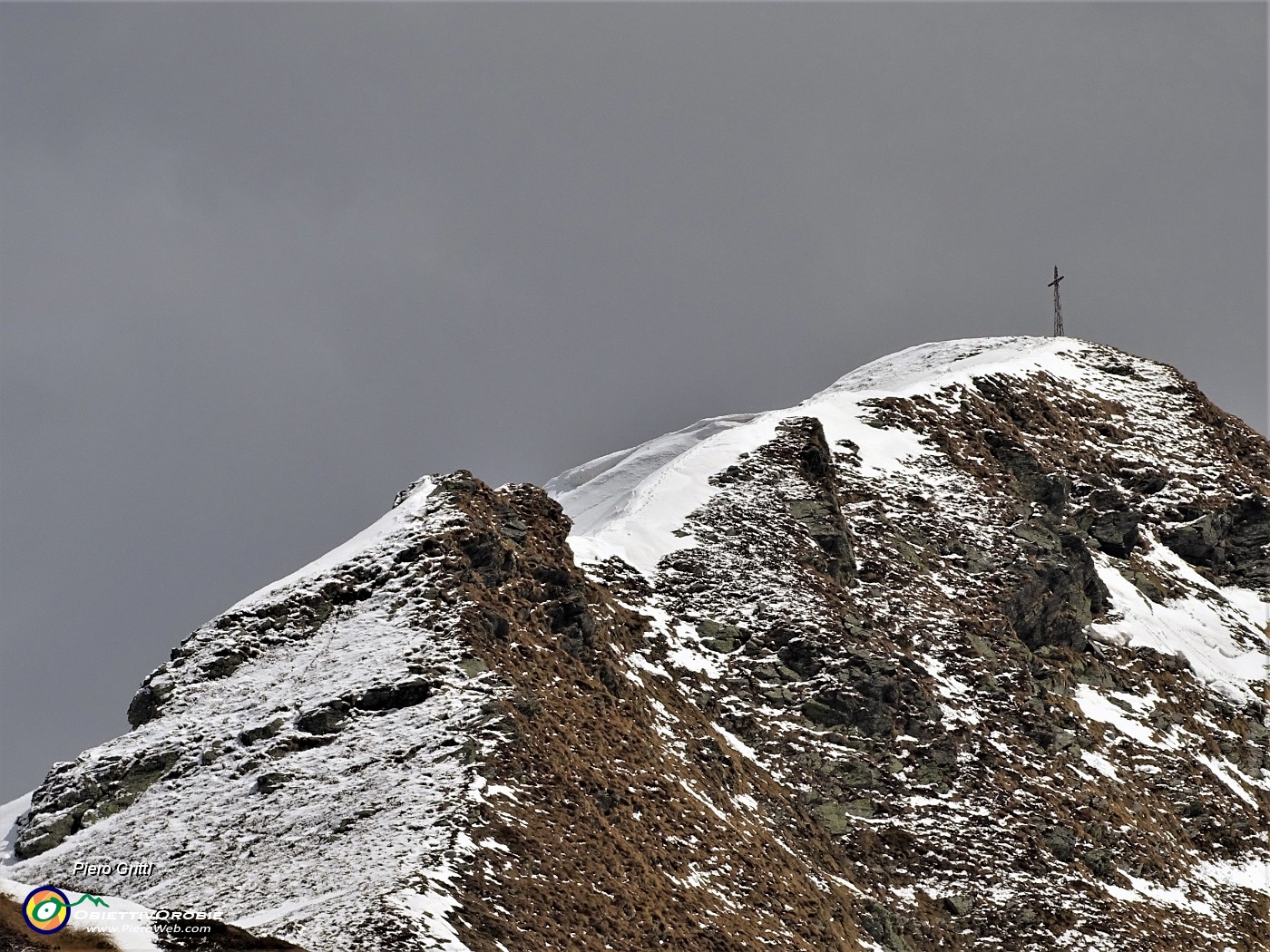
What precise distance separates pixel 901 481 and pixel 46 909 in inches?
1849

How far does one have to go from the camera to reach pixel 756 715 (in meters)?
63.7

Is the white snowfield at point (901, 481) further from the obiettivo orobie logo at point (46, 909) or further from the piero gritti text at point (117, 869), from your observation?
the obiettivo orobie logo at point (46, 909)

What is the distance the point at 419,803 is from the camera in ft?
158

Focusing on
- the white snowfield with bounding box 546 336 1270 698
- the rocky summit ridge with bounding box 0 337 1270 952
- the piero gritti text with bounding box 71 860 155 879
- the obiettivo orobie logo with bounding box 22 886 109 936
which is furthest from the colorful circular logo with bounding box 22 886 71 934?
the white snowfield with bounding box 546 336 1270 698

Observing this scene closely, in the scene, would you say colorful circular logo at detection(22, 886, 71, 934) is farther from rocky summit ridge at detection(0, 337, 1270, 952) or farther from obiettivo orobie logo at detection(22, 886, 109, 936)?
rocky summit ridge at detection(0, 337, 1270, 952)

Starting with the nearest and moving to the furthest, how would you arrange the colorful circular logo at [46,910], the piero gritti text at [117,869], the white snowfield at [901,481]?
the colorful circular logo at [46,910]
the piero gritti text at [117,869]
the white snowfield at [901,481]

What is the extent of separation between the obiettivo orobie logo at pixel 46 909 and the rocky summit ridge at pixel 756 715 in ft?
21.9

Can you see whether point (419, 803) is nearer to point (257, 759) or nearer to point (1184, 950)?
point (257, 759)

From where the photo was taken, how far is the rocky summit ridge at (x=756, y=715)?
4906 cm

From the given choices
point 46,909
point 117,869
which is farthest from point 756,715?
point 46,909

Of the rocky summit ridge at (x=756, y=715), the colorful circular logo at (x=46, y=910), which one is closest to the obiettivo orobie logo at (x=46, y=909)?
the colorful circular logo at (x=46, y=910)

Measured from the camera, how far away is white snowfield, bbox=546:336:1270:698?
71688mm

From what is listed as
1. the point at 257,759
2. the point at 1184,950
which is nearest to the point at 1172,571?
the point at 1184,950

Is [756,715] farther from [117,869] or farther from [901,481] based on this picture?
[117,869]
